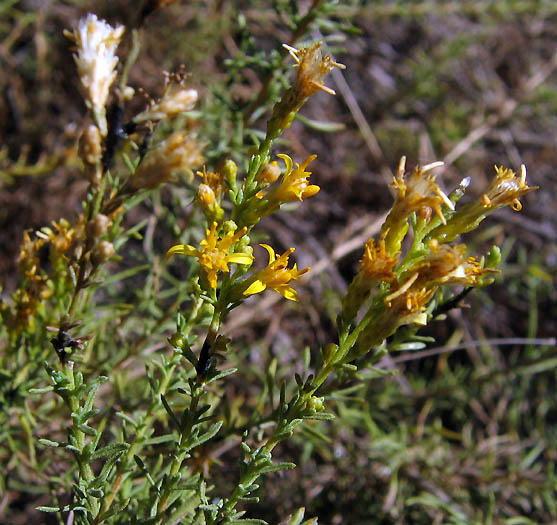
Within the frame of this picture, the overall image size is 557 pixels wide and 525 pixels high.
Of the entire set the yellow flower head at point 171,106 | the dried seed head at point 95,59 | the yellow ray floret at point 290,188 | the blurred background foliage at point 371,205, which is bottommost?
the blurred background foliage at point 371,205

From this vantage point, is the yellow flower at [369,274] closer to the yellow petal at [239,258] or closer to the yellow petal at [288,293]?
the yellow petal at [288,293]

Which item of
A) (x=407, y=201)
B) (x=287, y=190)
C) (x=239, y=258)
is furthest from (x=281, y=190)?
(x=407, y=201)

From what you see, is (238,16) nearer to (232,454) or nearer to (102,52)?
(102,52)

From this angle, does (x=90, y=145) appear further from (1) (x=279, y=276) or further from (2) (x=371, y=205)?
(2) (x=371, y=205)

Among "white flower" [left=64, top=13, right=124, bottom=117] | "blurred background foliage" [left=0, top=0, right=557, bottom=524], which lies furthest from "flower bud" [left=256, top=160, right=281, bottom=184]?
"blurred background foliage" [left=0, top=0, right=557, bottom=524]

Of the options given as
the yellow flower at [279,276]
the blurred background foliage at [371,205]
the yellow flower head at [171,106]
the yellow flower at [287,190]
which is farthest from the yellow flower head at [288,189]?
the blurred background foliage at [371,205]

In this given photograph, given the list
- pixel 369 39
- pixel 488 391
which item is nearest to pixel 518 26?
pixel 369 39
